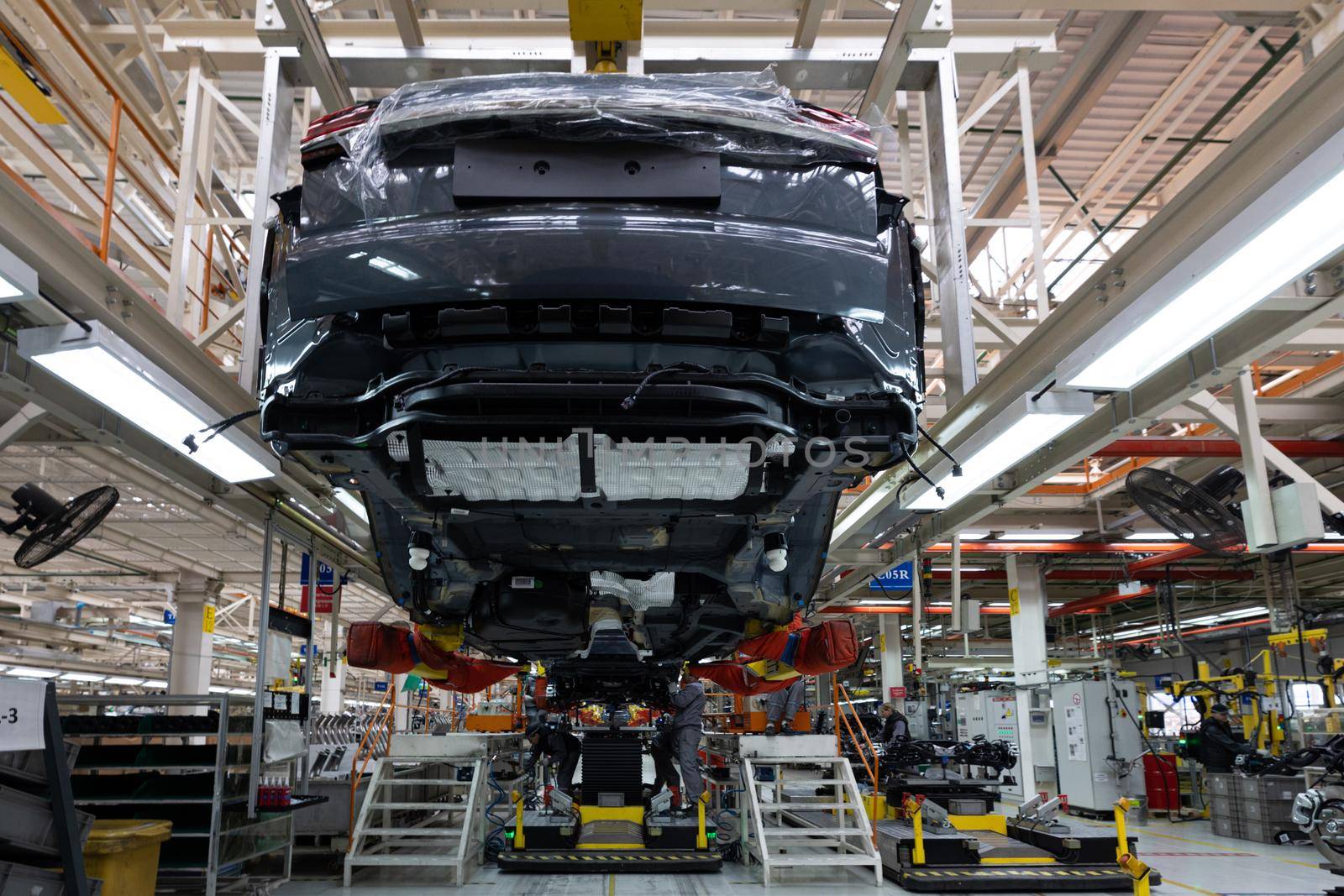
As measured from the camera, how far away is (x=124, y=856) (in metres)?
4.37

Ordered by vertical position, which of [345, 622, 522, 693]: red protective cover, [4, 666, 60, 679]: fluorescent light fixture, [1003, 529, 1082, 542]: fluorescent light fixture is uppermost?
[1003, 529, 1082, 542]: fluorescent light fixture

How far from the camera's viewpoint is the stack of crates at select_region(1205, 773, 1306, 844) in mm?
9602

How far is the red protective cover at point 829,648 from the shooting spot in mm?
5828

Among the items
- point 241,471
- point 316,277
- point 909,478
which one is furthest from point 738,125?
point 241,471

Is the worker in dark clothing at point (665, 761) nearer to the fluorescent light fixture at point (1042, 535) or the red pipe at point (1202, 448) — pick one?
the red pipe at point (1202, 448)

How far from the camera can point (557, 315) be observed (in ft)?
7.45

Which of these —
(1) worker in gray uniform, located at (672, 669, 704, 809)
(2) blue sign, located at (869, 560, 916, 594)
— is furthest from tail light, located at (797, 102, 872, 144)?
(1) worker in gray uniform, located at (672, 669, 704, 809)

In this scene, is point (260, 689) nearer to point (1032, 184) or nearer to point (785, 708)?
point (1032, 184)

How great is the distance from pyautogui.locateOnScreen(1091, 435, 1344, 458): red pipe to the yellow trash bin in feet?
26.9

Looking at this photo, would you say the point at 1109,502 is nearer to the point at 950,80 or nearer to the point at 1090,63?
the point at 1090,63

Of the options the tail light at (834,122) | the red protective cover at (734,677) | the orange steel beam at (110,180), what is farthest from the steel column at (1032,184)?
the red protective cover at (734,677)

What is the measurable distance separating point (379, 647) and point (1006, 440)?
4017 mm

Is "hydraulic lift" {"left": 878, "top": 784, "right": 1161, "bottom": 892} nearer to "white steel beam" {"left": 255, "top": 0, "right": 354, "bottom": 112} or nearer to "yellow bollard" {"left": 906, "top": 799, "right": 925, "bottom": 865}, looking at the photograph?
"yellow bollard" {"left": 906, "top": 799, "right": 925, "bottom": 865}

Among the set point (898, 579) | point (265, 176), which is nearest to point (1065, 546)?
point (898, 579)
